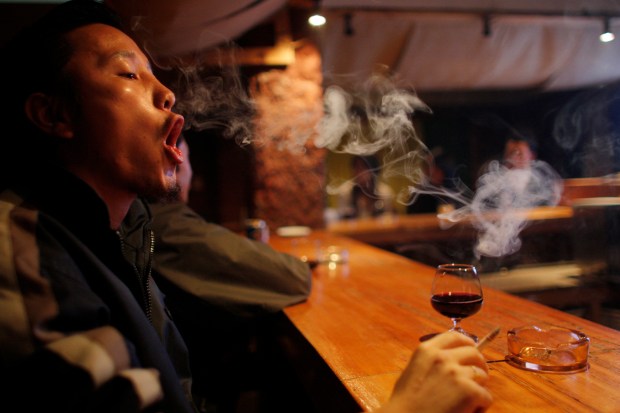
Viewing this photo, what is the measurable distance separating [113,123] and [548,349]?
138cm

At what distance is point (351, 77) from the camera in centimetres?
559

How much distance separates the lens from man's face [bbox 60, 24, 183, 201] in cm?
133

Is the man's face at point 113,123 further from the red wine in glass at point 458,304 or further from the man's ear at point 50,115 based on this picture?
the red wine in glass at point 458,304

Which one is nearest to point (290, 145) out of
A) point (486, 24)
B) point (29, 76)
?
point (486, 24)

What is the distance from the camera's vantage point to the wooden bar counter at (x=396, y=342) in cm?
118

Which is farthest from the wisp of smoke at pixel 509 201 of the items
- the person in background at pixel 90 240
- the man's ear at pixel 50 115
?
the man's ear at pixel 50 115

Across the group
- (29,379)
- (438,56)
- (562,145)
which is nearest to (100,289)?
(29,379)

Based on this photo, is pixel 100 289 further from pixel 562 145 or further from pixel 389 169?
pixel 389 169

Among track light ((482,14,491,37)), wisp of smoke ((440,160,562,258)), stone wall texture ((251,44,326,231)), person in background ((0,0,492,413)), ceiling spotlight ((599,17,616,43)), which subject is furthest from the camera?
stone wall texture ((251,44,326,231))

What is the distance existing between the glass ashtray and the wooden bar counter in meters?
0.03

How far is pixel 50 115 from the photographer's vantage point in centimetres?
133

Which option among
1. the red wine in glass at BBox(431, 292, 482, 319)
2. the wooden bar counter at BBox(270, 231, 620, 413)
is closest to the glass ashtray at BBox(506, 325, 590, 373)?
the wooden bar counter at BBox(270, 231, 620, 413)

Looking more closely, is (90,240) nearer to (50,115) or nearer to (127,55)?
(50,115)

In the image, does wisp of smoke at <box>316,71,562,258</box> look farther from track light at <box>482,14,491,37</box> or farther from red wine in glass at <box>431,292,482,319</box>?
red wine in glass at <box>431,292,482,319</box>
